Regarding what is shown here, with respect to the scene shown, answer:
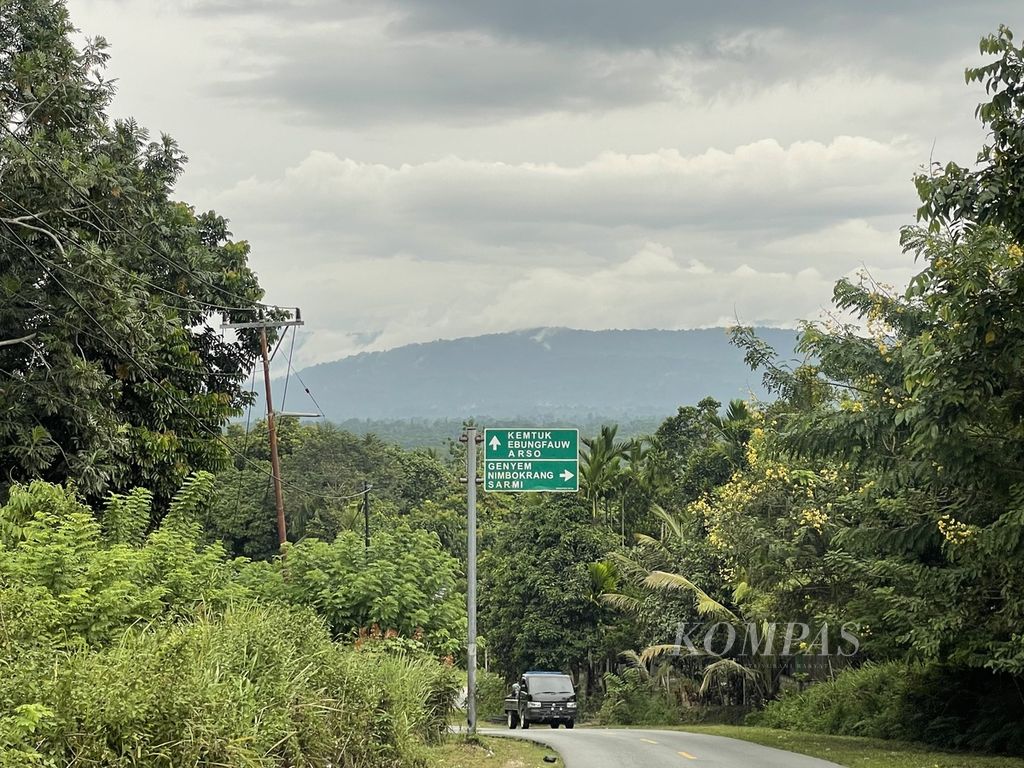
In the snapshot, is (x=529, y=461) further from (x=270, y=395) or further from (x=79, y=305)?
(x=270, y=395)

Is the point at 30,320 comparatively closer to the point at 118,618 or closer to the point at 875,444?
the point at 118,618

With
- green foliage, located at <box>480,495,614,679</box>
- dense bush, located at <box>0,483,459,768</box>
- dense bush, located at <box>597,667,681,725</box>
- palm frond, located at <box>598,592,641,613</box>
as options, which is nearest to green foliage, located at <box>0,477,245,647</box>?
dense bush, located at <box>0,483,459,768</box>

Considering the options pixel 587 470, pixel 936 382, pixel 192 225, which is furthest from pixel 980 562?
pixel 587 470

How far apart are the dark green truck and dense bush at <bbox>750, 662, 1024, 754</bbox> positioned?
261 inches

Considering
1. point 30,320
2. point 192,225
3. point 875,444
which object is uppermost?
point 192,225

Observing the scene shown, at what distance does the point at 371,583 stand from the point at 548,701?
1426cm

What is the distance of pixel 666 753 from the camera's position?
22.3 m

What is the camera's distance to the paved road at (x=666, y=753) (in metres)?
20.0

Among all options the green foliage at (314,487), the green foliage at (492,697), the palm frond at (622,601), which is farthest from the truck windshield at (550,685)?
the green foliage at (492,697)

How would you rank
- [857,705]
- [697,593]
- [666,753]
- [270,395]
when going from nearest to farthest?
1. [666,753]
2. [857,705]
3. [270,395]
4. [697,593]

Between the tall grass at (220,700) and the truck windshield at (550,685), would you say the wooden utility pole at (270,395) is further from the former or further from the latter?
the tall grass at (220,700)

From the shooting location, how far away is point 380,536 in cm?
2467

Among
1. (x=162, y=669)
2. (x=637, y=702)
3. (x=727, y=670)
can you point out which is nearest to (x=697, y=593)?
(x=727, y=670)

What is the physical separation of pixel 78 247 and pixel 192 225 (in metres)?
11.8
